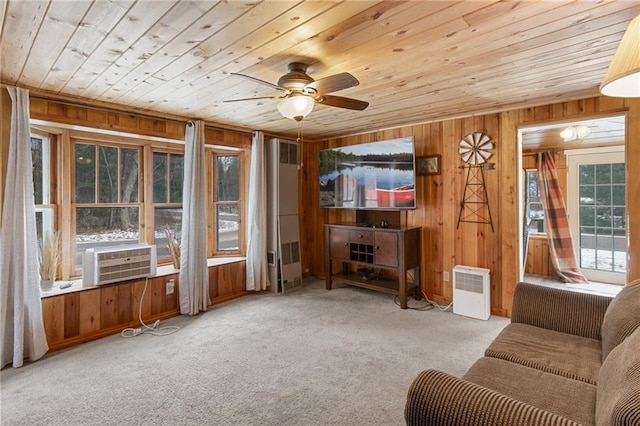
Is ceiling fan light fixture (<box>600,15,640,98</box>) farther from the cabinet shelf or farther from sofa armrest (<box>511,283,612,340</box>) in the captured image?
the cabinet shelf

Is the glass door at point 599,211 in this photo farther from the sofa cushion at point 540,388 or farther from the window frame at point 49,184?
the window frame at point 49,184

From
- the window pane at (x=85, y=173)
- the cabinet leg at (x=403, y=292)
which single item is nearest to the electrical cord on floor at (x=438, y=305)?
the cabinet leg at (x=403, y=292)

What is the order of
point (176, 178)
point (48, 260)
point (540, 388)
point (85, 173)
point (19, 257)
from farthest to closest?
1. point (176, 178)
2. point (85, 173)
3. point (48, 260)
4. point (19, 257)
5. point (540, 388)

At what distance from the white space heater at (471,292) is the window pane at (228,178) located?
3106 mm

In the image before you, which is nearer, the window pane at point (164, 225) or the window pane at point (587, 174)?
the window pane at point (164, 225)

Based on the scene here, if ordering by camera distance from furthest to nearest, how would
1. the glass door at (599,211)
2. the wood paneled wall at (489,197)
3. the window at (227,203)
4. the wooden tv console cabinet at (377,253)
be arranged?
the glass door at (599,211), the window at (227,203), the wooden tv console cabinet at (377,253), the wood paneled wall at (489,197)

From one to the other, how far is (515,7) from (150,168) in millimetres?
3793

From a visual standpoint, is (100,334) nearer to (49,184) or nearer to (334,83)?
(49,184)

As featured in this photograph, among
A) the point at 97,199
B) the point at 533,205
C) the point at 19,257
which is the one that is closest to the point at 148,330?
the point at 19,257

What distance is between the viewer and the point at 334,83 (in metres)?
2.00

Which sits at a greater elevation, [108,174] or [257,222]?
[108,174]

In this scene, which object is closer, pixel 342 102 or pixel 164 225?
pixel 342 102

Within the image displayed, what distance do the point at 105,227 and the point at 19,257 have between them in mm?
1019

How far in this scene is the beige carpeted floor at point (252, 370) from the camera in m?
1.94
